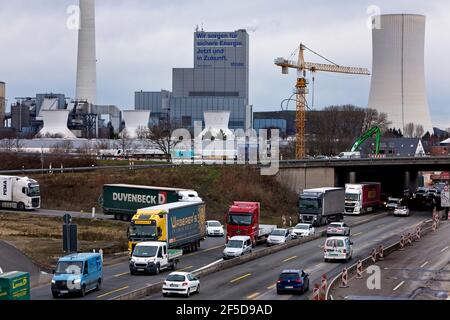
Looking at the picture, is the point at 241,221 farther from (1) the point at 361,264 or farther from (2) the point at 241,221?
(1) the point at 361,264

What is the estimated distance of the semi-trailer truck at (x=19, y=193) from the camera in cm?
7581

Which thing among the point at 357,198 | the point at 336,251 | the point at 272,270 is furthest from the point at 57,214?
the point at 357,198

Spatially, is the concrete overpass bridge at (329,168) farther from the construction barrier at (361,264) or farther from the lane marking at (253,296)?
the lane marking at (253,296)

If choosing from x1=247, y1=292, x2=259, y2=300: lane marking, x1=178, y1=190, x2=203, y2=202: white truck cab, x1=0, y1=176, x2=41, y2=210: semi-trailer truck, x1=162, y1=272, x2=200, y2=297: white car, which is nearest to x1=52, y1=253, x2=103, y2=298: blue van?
x1=162, y1=272, x2=200, y2=297: white car

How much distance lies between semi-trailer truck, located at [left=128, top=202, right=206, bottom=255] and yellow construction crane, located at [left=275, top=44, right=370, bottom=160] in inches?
3494

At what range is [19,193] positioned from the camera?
76562mm

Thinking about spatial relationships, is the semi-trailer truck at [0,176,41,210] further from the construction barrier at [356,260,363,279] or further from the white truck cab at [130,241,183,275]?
the construction barrier at [356,260,363,279]

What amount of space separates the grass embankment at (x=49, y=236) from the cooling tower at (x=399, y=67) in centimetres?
9159

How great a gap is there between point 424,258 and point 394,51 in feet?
334

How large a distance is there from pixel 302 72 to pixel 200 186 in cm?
7176

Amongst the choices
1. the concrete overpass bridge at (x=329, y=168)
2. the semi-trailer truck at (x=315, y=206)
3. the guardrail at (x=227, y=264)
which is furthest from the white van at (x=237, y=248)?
the concrete overpass bridge at (x=329, y=168)

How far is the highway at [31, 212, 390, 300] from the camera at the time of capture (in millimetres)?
35219

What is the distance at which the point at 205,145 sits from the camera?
488 ft
